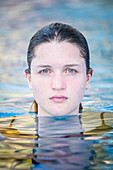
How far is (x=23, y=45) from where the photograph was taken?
1602 millimetres

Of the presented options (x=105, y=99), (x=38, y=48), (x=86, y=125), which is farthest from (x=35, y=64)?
(x=105, y=99)

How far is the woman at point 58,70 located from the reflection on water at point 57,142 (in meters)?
0.09

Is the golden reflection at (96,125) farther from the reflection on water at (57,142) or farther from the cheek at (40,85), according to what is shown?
the cheek at (40,85)

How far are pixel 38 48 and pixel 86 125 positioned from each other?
0.44 metres

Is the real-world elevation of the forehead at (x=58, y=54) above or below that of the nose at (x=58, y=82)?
above

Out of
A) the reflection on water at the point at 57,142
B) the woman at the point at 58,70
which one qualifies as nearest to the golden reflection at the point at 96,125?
the reflection on water at the point at 57,142

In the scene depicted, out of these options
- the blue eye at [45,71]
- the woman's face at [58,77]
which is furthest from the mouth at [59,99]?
the blue eye at [45,71]

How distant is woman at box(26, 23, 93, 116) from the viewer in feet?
3.51

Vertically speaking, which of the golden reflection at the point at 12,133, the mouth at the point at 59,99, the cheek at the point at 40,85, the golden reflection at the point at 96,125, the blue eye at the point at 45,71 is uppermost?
the blue eye at the point at 45,71

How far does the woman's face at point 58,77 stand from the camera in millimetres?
1069

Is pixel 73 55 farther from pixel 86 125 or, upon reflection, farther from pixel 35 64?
pixel 86 125

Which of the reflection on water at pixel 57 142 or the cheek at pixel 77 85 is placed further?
the cheek at pixel 77 85

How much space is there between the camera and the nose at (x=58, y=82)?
3.45ft

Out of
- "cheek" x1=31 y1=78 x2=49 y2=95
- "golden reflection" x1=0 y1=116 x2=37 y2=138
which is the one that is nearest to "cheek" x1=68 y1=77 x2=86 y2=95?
"cheek" x1=31 y1=78 x2=49 y2=95
